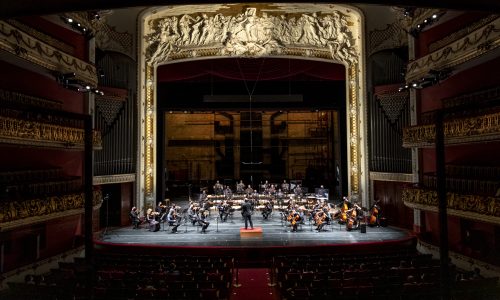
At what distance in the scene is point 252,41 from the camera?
19.2m

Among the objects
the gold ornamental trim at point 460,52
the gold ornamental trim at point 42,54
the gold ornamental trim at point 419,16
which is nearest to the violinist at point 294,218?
the gold ornamental trim at point 460,52

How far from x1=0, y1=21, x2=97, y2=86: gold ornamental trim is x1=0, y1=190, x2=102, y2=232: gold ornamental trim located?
13.6 feet

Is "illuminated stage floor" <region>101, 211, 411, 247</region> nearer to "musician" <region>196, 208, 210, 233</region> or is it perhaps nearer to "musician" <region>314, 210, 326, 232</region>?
"musician" <region>196, 208, 210, 233</region>

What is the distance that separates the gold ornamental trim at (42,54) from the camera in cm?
1084

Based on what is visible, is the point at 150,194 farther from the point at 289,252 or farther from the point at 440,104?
the point at 440,104

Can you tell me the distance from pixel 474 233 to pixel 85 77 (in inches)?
574

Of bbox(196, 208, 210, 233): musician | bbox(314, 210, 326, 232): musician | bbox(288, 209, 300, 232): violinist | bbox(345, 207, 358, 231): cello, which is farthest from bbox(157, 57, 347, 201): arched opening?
bbox(314, 210, 326, 232): musician

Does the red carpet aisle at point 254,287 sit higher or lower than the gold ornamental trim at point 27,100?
lower

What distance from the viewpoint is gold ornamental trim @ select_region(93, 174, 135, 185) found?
642 inches

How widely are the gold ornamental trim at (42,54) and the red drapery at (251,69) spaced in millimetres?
6038

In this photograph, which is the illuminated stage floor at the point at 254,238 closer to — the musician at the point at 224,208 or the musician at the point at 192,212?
the musician at the point at 224,208

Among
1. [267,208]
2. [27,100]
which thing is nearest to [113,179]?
[27,100]

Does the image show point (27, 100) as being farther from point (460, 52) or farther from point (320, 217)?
point (460, 52)

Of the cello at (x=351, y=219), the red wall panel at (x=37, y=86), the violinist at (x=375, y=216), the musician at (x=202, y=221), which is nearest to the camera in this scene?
the red wall panel at (x=37, y=86)
